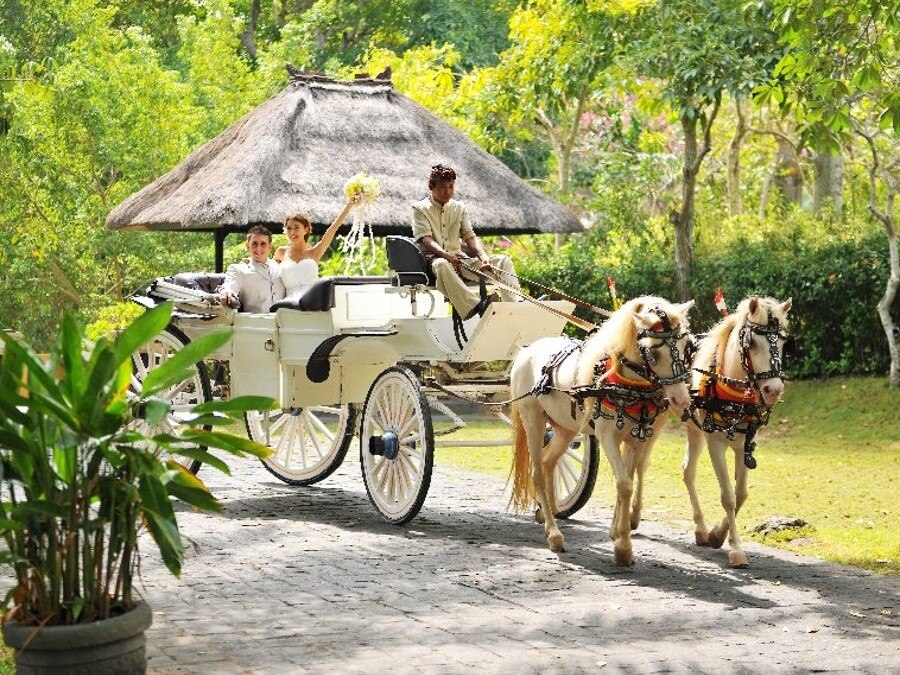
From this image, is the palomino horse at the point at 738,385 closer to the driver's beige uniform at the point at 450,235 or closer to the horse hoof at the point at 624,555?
the horse hoof at the point at 624,555

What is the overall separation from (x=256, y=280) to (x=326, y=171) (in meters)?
3.84

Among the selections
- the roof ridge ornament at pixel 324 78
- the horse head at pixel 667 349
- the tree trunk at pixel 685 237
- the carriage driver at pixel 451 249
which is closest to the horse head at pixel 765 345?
the horse head at pixel 667 349

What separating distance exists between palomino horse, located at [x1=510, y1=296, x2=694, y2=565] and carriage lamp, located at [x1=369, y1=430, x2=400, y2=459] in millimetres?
864

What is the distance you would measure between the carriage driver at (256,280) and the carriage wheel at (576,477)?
8.70 feet

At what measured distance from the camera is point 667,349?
8.63m

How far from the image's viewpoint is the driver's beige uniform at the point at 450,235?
10547 millimetres

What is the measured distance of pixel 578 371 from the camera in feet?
30.5

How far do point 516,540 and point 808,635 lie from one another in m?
2.97

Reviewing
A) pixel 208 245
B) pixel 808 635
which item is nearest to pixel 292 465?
pixel 808 635

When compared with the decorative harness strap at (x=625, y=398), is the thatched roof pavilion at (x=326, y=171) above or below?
above

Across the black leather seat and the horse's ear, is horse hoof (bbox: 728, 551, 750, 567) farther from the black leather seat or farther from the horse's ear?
the black leather seat

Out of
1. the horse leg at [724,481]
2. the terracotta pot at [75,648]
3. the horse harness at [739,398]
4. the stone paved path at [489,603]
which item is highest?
the horse harness at [739,398]

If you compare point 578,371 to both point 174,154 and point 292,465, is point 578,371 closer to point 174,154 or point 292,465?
A: point 292,465

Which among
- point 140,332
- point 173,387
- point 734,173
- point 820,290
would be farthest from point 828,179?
point 140,332
